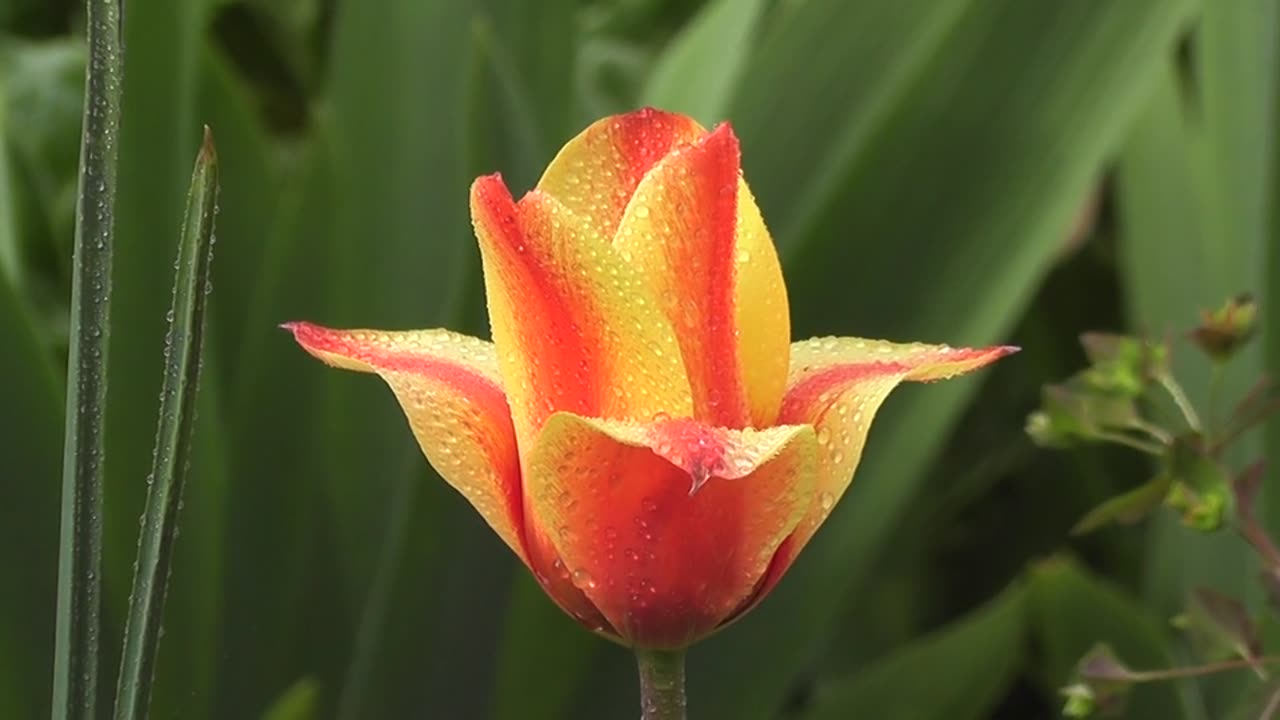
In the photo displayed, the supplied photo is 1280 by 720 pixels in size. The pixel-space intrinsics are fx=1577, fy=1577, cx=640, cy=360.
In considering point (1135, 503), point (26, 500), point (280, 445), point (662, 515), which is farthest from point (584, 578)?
point (280, 445)

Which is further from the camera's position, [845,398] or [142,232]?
[142,232]

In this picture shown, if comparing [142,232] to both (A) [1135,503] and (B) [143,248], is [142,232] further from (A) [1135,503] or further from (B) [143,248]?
(A) [1135,503]

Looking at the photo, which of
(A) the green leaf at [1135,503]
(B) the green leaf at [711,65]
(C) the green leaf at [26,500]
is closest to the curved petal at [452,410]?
(A) the green leaf at [1135,503]

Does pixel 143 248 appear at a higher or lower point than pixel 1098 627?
higher

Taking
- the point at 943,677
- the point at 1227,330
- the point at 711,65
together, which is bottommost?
the point at 943,677

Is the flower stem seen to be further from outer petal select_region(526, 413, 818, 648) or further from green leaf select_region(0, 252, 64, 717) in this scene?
green leaf select_region(0, 252, 64, 717)

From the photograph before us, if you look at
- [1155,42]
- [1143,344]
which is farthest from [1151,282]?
[1143,344]
